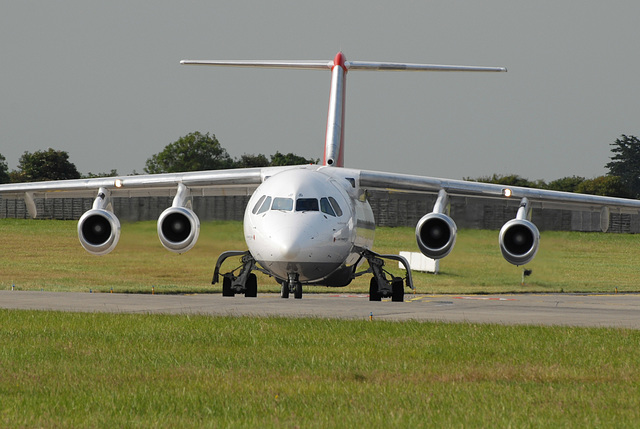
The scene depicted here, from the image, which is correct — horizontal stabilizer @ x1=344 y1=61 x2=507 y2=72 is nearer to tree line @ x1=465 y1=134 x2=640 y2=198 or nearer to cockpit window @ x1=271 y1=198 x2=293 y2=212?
cockpit window @ x1=271 y1=198 x2=293 y2=212

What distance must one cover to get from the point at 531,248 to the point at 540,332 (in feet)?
32.3

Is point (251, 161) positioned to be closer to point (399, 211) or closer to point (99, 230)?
point (399, 211)

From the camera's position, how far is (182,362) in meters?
9.70

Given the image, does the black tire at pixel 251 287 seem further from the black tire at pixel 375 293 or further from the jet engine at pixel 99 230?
the jet engine at pixel 99 230

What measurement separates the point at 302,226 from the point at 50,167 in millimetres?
80035

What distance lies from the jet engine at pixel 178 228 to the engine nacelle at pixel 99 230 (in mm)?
1594

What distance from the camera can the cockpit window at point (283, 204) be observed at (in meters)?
19.1

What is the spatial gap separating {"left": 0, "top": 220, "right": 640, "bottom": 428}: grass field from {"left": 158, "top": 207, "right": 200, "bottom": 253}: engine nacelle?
7.41m

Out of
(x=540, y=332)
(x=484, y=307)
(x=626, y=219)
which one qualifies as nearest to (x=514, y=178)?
(x=626, y=219)

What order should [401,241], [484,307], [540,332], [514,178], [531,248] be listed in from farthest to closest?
[514,178], [401,241], [531,248], [484,307], [540,332]

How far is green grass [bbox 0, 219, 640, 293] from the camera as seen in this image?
26844 mm

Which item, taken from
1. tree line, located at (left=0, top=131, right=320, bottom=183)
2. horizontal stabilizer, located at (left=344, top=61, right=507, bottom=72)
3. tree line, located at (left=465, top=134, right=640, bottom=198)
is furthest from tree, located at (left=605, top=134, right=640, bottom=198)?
horizontal stabilizer, located at (left=344, top=61, right=507, bottom=72)

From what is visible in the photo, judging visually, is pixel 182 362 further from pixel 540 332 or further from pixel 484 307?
pixel 484 307

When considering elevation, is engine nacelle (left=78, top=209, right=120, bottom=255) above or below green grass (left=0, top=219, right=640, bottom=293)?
above
